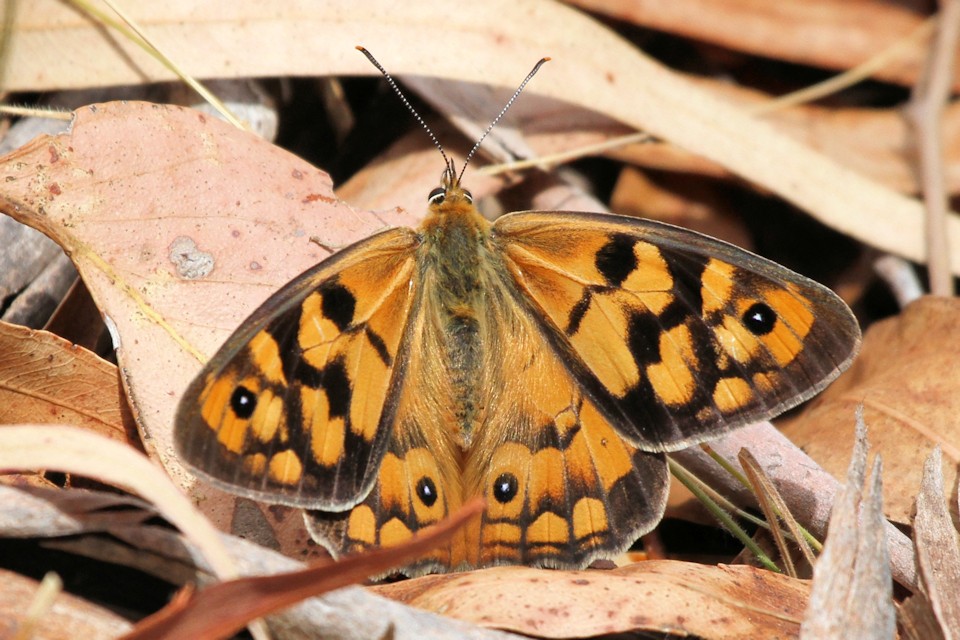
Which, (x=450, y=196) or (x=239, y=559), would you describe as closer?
(x=239, y=559)

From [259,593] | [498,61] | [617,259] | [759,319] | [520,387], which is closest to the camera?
[259,593]

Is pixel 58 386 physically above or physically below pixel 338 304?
below

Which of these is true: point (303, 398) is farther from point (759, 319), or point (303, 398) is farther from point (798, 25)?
point (798, 25)

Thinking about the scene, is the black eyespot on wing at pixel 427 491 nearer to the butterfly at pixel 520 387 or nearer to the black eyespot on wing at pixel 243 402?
the butterfly at pixel 520 387

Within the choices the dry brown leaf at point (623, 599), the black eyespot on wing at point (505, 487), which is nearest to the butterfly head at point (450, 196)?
the black eyespot on wing at point (505, 487)

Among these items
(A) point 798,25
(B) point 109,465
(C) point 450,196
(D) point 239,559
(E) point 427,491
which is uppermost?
(A) point 798,25

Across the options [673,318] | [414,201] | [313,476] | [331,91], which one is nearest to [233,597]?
[313,476]

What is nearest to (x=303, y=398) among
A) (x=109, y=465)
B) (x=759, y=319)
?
(x=109, y=465)

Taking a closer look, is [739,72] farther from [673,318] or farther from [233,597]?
[233,597]
